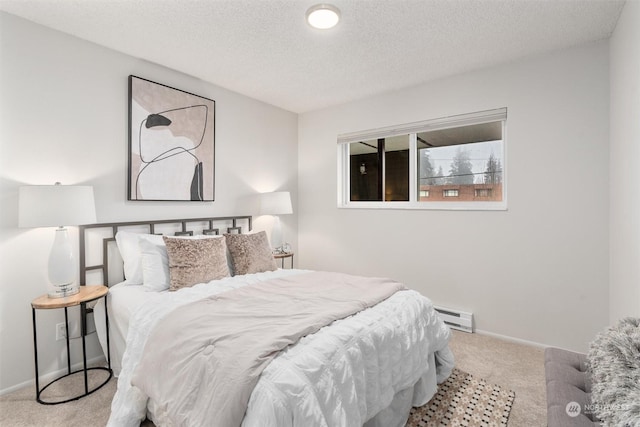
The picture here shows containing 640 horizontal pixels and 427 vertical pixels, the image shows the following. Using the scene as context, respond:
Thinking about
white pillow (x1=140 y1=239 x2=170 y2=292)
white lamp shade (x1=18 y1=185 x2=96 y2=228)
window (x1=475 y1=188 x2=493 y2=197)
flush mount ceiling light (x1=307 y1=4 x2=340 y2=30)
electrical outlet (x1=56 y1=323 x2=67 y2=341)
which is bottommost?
electrical outlet (x1=56 y1=323 x2=67 y2=341)

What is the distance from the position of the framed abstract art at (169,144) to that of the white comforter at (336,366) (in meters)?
1.16

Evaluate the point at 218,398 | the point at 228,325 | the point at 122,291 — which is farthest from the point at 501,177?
the point at 122,291

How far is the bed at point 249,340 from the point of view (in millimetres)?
1274

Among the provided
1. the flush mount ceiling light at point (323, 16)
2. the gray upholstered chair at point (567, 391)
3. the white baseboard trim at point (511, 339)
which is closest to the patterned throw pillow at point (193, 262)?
the flush mount ceiling light at point (323, 16)

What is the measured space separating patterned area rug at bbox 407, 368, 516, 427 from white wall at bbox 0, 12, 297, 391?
2.55m

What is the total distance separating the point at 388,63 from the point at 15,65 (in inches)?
111

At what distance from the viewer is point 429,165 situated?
3.57 m

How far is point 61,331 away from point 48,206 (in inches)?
40.0

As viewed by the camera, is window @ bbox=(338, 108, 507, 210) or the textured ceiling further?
window @ bbox=(338, 108, 507, 210)

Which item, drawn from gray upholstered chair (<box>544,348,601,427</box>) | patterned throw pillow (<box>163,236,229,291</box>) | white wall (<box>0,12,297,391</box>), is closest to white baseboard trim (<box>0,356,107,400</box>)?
white wall (<box>0,12,297,391</box>)

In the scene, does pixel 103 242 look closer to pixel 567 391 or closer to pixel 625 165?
pixel 567 391

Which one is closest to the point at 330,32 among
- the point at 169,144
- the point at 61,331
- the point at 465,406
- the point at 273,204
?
the point at 169,144

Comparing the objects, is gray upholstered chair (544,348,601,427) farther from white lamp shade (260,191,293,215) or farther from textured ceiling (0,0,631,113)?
white lamp shade (260,191,293,215)

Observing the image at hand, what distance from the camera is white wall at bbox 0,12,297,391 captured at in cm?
217
